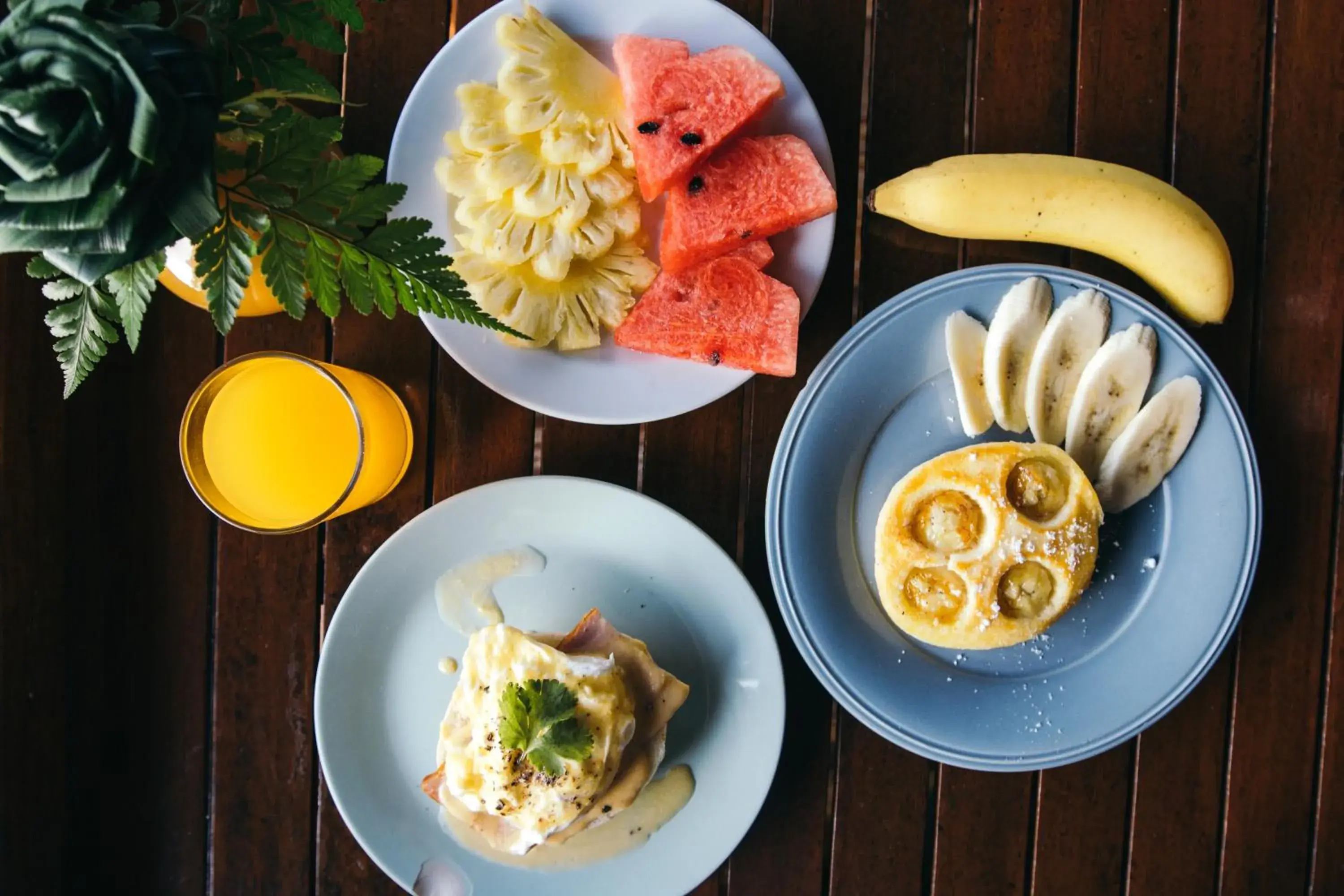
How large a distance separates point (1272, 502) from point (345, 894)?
5.21 feet

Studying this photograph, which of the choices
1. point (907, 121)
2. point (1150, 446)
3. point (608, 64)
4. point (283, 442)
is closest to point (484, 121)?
point (608, 64)

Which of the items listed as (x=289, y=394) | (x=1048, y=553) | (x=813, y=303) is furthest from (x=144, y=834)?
(x=1048, y=553)

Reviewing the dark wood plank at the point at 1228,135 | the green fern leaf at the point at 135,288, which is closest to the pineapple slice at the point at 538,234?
the green fern leaf at the point at 135,288

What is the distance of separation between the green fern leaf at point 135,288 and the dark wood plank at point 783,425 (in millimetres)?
840

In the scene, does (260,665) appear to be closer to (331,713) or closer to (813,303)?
(331,713)

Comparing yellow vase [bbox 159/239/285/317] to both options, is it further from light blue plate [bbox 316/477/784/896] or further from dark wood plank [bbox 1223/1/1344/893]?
dark wood plank [bbox 1223/1/1344/893]

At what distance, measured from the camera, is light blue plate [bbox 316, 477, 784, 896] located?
140cm

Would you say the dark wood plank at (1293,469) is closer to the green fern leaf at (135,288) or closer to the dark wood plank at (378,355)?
the dark wood plank at (378,355)

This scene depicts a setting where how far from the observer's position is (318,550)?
1.52 m

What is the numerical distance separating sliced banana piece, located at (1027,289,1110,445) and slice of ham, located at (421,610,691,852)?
650mm

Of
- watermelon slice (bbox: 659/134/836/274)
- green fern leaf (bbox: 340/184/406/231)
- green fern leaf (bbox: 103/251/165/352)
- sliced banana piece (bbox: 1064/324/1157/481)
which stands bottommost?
sliced banana piece (bbox: 1064/324/1157/481)

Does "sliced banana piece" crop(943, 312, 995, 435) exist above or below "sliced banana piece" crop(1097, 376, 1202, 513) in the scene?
above

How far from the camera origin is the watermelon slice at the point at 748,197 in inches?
52.1

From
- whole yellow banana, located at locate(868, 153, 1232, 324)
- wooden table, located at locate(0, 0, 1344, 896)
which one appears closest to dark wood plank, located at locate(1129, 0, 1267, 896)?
wooden table, located at locate(0, 0, 1344, 896)
